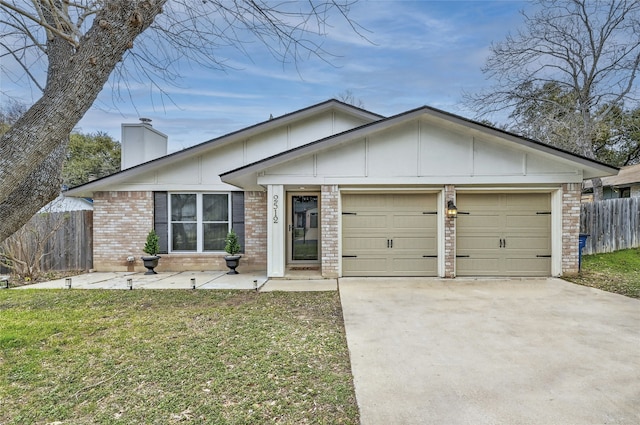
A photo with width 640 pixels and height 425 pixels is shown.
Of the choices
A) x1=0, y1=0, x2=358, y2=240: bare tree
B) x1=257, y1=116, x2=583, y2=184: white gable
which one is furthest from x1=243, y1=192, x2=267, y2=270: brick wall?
x1=0, y1=0, x2=358, y2=240: bare tree

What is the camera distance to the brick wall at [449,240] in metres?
8.80

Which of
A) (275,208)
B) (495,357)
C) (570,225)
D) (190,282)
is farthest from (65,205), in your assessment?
(570,225)

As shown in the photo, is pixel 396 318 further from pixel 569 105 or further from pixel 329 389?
pixel 569 105

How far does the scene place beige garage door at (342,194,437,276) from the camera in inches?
358

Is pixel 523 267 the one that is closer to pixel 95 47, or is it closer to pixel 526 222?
pixel 526 222

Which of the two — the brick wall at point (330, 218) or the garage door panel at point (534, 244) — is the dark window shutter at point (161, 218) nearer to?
the brick wall at point (330, 218)

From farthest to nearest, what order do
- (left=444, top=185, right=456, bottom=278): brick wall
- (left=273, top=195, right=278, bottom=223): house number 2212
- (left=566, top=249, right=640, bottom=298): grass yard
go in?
→ (left=273, top=195, right=278, bottom=223): house number 2212
(left=444, top=185, right=456, bottom=278): brick wall
(left=566, top=249, right=640, bottom=298): grass yard

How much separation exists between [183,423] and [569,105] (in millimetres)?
21870

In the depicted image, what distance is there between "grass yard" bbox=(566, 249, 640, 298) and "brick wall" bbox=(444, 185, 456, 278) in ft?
9.61

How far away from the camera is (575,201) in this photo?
867cm

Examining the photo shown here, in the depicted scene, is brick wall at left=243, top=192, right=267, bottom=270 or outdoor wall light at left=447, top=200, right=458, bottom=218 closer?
outdoor wall light at left=447, top=200, right=458, bottom=218

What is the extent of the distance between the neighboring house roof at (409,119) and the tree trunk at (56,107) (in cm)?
552

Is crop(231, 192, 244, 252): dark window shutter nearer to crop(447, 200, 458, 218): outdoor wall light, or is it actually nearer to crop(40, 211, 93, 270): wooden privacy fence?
crop(40, 211, 93, 270): wooden privacy fence

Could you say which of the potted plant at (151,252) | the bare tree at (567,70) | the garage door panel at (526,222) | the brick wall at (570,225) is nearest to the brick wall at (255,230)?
the potted plant at (151,252)
